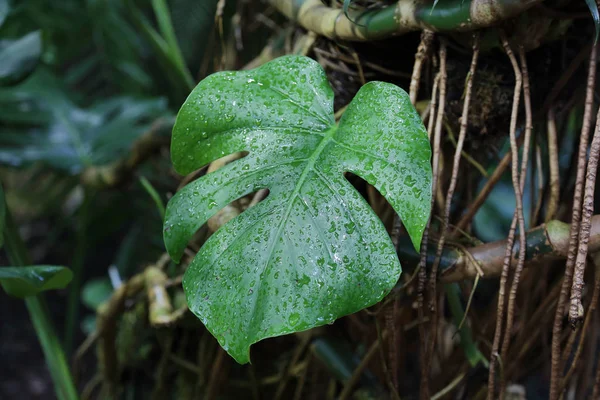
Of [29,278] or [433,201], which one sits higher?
[433,201]

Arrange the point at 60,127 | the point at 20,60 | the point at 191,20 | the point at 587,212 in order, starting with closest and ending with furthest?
the point at 587,212
the point at 20,60
the point at 60,127
the point at 191,20

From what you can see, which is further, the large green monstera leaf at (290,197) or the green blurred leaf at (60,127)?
the green blurred leaf at (60,127)

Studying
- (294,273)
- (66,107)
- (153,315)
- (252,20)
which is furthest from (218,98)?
(66,107)

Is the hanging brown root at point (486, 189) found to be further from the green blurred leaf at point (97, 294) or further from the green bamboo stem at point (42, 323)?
the green blurred leaf at point (97, 294)

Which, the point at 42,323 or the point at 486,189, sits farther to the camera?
the point at 42,323

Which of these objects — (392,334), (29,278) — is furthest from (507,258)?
(29,278)

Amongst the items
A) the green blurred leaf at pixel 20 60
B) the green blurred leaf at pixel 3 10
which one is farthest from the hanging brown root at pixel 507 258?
the green blurred leaf at pixel 3 10

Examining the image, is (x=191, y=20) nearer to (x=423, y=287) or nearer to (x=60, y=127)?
(x=60, y=127)

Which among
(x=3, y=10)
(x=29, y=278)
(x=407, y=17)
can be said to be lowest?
(x=29, y=278)
